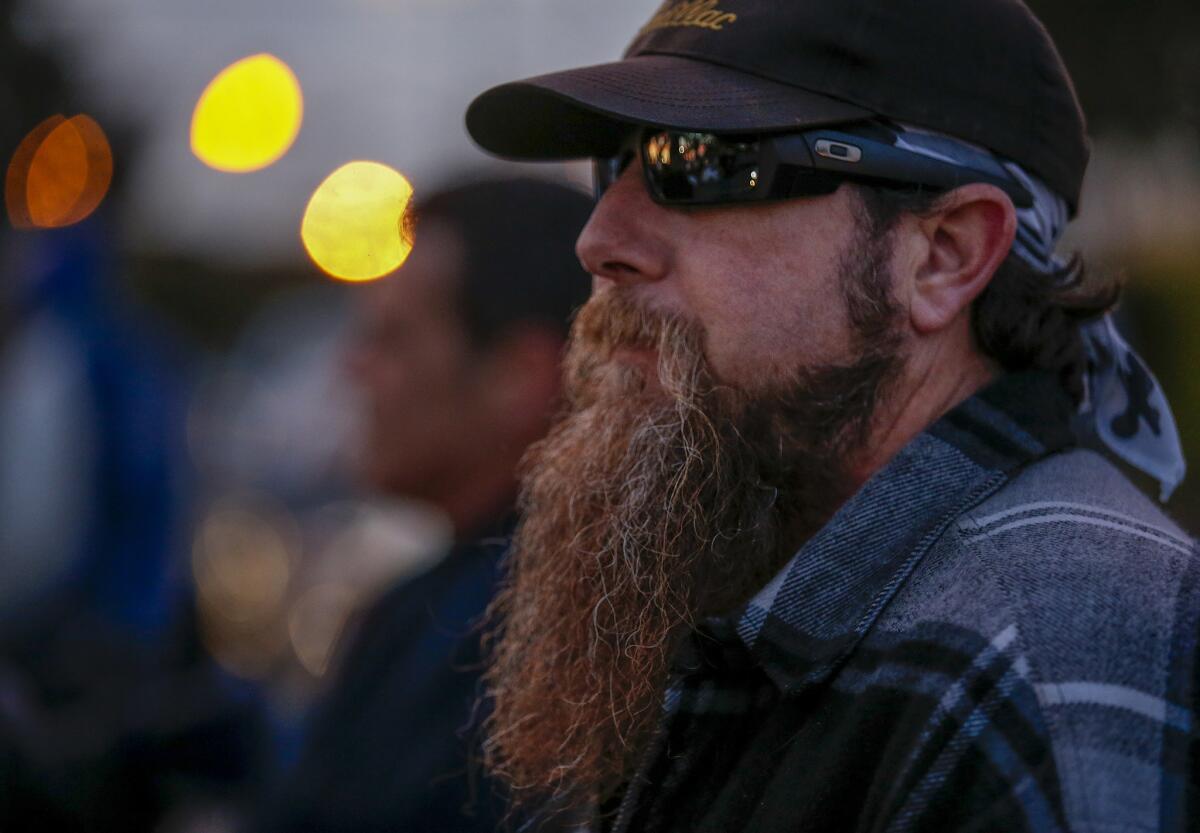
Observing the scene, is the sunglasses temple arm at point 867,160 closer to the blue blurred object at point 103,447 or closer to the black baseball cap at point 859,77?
the black baseball cap at point 859,77

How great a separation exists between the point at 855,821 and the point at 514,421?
163 cm

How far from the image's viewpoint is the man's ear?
1893mm

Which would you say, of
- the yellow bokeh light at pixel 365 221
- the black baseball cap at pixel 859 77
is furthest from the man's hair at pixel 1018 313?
the yellow bokeh light at pixel 365 221

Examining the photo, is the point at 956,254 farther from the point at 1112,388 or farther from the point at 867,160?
the point at 1112,388

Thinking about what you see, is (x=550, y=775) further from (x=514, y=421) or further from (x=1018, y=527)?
(x=514, y=421)

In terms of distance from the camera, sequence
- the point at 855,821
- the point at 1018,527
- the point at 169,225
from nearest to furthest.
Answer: the point at 855,821 → the point at 1018,527 → the point at 169,225

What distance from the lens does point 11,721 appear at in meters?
2.60

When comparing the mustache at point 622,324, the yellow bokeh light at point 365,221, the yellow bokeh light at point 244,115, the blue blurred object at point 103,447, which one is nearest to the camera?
the mustache at point 622,324

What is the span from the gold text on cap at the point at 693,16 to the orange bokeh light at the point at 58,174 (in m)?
3.50

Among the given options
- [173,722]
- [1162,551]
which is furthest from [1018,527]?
[173,722]

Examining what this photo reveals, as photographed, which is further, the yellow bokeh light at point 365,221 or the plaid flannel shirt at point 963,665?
the yellow bokeh light at point 365,221

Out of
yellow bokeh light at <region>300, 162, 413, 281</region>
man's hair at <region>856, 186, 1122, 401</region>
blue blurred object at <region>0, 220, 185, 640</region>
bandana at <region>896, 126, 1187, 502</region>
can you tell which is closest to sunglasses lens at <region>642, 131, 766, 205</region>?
man's hair at <region>856, 186, 1122, 401</region>

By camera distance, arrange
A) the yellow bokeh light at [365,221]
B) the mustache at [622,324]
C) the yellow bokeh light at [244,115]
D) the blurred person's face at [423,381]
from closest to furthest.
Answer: the mustache at [622,324] → the yellow bokeh light at [365,221] → the blurred person's face at [423,381] → the yellow bokeh light at [244,115]

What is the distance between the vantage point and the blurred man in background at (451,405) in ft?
8.03
